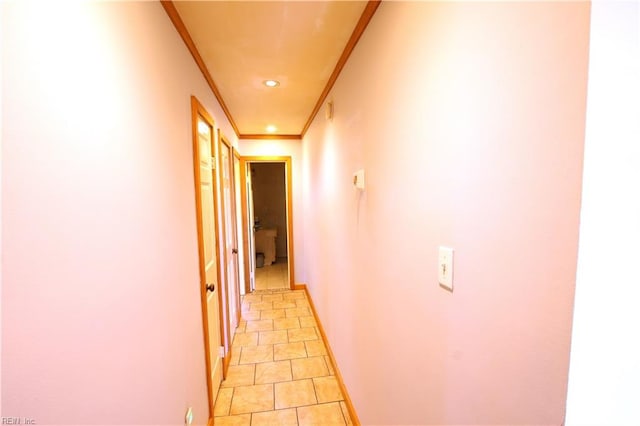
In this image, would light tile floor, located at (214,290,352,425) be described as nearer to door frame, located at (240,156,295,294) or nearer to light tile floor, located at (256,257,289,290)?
door frame, located at (240,156,295,294)

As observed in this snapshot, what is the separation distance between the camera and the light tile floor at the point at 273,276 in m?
4.50

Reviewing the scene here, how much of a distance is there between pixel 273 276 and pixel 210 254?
3.16 meters

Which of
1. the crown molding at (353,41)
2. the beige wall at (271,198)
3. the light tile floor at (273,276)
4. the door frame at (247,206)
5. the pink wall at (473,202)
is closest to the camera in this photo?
the pink wall at (473,202)

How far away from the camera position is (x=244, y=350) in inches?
104

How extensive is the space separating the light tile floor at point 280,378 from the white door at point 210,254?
187 millimetres

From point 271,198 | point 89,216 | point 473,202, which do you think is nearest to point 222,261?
point 89,216

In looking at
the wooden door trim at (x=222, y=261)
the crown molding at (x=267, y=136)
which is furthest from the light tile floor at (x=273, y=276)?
the crown molding at (x=267, y=136)

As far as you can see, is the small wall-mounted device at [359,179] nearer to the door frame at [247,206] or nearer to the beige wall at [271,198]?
the door frame at [247,206]

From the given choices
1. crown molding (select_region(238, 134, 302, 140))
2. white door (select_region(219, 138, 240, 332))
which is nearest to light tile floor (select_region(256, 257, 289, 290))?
white door (select_region(219, 138, 240, 332))

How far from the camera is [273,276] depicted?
198 inches

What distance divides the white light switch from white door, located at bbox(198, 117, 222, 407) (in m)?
1.51

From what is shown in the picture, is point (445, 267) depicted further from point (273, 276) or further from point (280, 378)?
point (273, 276)

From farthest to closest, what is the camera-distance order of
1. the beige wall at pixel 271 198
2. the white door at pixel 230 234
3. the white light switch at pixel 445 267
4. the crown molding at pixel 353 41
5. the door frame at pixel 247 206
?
the beige wall at pixel 271 198
the door frame at pixel 247 206
the white door at pixel 230 234
the crown molding at pixel 353 41
the white light switch at pixel 445 267

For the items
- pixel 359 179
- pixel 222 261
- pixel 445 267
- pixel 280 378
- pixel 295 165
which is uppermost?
pixel 295 165
